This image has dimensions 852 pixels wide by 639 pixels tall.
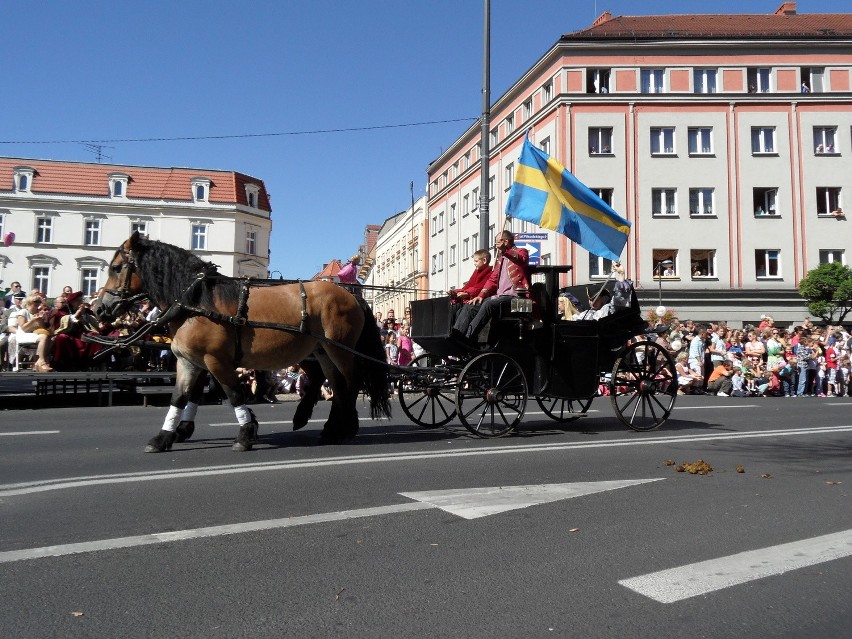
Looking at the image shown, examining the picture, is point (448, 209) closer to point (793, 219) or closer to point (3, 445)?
point (793, 219)

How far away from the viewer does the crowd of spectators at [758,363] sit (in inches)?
740

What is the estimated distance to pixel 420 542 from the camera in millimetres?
4059

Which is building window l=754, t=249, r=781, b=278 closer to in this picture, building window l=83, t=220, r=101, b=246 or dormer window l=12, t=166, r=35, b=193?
building window l=83, t=220, r=101, b=246

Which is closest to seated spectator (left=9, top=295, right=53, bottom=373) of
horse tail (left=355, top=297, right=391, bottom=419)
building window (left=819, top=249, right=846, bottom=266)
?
horse tail (left=355, top=297, right=391, bottom=419)

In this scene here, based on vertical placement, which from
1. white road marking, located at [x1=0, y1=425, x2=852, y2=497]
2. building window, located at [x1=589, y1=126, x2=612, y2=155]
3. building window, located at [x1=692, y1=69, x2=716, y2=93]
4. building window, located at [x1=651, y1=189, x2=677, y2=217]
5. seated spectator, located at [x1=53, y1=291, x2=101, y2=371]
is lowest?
white road marking, located at [x1=0, y1=425, x2=852, y2=497]

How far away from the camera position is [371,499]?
5.07 m

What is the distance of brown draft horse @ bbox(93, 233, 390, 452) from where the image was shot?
716 centimetres

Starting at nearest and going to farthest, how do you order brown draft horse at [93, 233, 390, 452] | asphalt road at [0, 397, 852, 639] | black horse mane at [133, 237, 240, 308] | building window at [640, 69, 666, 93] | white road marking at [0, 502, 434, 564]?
asphalt road at [0, 397, 852, 639], white road marking at [0, 502, 434, 564], brown draft horse at [93, 233, 390, 452], black horse mane at [133, 237, 240, 308], building window at [640, 69, 666, 93]

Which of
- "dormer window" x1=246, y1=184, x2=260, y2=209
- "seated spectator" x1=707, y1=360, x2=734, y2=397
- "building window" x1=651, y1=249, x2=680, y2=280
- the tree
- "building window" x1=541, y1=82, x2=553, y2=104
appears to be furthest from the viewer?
"dormer window" x1=246, y1=184, x2=260, y2=209

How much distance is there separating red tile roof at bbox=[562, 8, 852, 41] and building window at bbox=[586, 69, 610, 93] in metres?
1.75

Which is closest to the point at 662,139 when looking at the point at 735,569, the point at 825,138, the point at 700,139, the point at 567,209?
the point at 700,139

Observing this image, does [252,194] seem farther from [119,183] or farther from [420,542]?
[420,542]

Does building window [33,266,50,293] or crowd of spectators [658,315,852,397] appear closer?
crowd of spectators [658,315,852,397]

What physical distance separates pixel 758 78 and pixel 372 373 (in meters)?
38.7
